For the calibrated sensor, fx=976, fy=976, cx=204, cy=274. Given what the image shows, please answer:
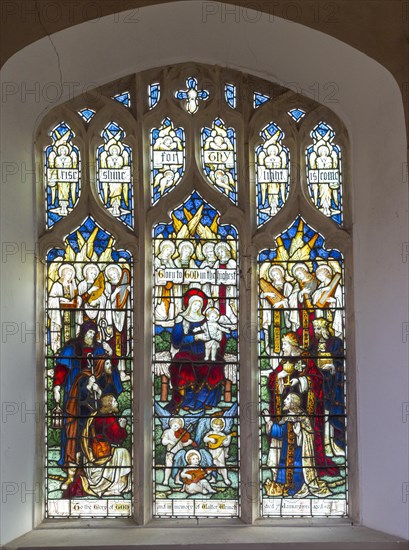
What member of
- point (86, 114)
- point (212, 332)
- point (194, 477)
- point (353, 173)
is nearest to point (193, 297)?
point (212, 332)

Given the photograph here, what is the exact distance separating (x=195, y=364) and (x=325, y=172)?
4.57 feet

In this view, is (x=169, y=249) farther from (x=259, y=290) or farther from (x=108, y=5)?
(x=108, y=5)

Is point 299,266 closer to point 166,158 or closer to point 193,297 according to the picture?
point 193,297

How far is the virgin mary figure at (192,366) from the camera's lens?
5.66 metres

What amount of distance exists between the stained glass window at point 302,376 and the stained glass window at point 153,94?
1125 mm

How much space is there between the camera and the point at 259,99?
5965 mm

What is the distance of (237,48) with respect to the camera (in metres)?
5.67

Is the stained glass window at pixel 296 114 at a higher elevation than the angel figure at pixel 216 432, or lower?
higher

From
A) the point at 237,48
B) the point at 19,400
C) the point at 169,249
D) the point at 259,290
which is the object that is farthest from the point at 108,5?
the point at 19,400

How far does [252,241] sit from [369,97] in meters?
1.07

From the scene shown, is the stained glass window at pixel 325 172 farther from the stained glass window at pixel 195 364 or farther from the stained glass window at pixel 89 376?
the stained glass window at pixel 89 376

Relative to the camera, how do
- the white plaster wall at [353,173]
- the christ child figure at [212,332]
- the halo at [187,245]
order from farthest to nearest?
the halo at [187,245], the christ child figure at [212,332], the white plaster wall at [353,173]

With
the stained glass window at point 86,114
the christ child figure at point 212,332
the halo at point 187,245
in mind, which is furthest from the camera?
the stained glass window at point 86,114

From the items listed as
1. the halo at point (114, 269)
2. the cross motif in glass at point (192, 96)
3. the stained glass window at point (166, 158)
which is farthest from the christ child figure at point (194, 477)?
the cross motif in glass at point (192, 96)
